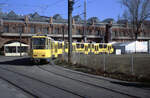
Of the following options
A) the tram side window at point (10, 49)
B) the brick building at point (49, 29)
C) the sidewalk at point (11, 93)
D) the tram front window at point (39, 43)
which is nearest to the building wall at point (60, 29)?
the brick building at point (49, 29)

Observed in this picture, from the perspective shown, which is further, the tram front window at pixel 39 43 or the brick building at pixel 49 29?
the brick building at pixel 49 29

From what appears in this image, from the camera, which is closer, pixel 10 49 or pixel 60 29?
pixel 10 49

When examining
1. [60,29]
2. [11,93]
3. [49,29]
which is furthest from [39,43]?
[60,29]

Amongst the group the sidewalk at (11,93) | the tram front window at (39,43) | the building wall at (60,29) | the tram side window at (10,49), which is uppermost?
the building wall at (60,29)

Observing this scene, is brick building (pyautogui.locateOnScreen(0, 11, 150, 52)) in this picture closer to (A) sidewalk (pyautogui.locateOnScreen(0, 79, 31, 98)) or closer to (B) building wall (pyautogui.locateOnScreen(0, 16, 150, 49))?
(B) building wall (pyautogui.locateOnScreen(0, 16, 150, 49))

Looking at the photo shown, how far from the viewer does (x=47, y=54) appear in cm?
2097

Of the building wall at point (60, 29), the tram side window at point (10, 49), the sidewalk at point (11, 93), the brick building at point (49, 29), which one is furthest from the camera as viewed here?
the building wall at point (60, 29)

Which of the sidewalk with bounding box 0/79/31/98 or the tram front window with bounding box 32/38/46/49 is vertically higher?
the tram front window with bounding box 32/38/46/49

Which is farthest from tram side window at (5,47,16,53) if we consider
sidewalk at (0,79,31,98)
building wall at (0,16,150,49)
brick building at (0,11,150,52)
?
sidewalk at (0,79,31,98)

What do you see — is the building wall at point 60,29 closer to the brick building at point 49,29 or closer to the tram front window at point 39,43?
the brick building at point 49,29

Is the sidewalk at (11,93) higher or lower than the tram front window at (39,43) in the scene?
lower

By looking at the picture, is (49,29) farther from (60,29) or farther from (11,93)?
(11,93)

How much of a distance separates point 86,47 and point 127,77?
29619 millimetres

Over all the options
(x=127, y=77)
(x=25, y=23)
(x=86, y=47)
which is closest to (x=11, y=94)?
(x=127, y=77)
